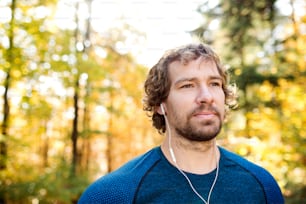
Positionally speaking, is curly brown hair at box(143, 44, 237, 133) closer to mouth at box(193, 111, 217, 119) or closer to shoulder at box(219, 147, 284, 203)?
mouth at box(193, 111, 217, 119)

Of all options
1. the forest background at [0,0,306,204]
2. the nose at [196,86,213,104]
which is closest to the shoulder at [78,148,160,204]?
the nose at [196,86,213,104]

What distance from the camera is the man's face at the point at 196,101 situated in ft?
4.49

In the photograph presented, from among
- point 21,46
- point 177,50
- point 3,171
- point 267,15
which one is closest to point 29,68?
point 21,46

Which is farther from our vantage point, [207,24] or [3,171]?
[207,24]

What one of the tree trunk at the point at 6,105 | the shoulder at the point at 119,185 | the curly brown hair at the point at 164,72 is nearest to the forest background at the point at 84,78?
the tree trunk at the point at 6,105

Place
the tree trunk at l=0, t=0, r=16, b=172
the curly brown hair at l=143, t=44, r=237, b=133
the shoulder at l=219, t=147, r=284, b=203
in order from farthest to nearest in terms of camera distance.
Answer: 1. the tree trunk at l=0, t=0, r=16, b=172
2. the curly brown hair at l=143, t=44, r=237, b=133
3. the shoulder at l=219, t=147, r=284, b=203

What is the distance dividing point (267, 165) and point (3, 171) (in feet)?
11.7

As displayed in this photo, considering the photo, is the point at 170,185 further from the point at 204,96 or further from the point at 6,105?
the point at 6,105

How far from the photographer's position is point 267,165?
3.68 m

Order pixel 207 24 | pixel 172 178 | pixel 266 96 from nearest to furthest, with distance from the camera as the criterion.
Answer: pixel 172 178, pixel 266 96, pixel 207 24

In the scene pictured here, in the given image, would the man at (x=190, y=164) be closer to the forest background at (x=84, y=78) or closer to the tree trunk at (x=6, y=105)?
the forest background at (x=84, y=78)

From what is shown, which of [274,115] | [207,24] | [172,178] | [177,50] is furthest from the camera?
[207,24]

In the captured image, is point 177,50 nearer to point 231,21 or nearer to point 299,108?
point 299,108

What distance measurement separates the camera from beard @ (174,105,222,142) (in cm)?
136
